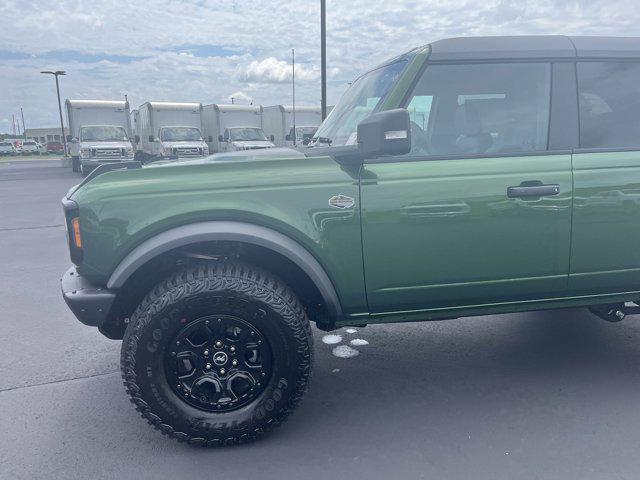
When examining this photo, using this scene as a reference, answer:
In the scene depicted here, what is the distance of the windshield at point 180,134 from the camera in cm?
2158

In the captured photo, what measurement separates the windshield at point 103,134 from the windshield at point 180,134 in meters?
1.71

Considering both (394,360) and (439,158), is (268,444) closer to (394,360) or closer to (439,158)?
(394,360)

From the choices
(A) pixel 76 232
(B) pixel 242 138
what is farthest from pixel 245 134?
(A) pixel 76 232

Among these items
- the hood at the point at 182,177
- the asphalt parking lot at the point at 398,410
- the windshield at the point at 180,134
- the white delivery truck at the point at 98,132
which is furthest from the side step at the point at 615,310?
the windshield at the point at 180,134

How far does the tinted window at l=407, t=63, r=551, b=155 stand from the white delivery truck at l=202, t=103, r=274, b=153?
747 inches

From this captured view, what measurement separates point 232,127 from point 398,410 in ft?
70.6

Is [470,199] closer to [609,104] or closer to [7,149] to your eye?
[609,104]

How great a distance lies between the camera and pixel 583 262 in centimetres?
279

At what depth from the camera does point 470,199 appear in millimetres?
2633

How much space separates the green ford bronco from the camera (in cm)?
250

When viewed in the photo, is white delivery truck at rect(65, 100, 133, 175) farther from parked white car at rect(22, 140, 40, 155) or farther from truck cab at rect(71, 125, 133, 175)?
parked white car at rect(22, 140, 40, 155)

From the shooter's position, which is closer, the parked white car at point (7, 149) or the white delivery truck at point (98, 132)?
the white delivery truck at point (98, 132)

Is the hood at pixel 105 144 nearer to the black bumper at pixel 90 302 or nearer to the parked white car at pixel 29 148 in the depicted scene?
the black bumper at pixel 90 302

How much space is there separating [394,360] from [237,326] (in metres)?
1.45
